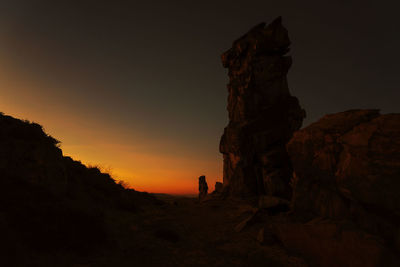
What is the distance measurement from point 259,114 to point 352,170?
2425 cm

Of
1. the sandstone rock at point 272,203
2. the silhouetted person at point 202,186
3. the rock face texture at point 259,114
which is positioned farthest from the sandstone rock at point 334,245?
the silhouetted person at point 202,186

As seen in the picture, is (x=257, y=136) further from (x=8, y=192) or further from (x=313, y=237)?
(x=8, y=192)

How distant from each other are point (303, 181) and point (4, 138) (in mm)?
15546

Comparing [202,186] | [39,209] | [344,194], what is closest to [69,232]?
[39,209]

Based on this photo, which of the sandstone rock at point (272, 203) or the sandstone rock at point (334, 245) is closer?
the sandstone rock at point (334, 245)

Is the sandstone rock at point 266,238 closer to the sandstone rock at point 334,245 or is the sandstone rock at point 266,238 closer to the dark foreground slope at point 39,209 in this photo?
the sandstone rock at point 334,245

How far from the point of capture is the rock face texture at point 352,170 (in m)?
7.91

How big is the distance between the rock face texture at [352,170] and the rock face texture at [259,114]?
708 inches

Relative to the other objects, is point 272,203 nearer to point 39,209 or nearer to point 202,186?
point 39,209

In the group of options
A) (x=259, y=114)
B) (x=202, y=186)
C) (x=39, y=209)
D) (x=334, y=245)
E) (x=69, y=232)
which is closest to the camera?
(x=334, y=245)

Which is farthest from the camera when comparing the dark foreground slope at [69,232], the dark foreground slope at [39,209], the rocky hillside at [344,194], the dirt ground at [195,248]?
the dirt ground at [195,248]

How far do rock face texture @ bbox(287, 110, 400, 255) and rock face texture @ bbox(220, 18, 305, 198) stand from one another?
708 inches

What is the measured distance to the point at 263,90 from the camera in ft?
109

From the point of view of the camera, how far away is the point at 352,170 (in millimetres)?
8883
